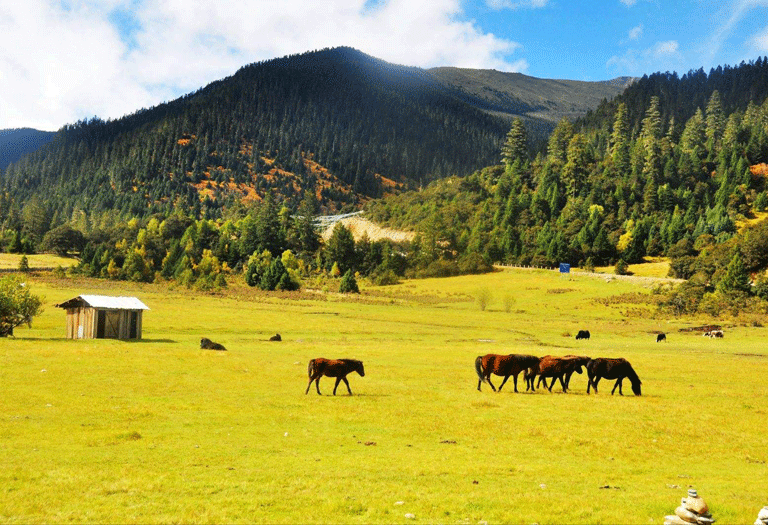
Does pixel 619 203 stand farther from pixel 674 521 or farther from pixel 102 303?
pixel 674 521

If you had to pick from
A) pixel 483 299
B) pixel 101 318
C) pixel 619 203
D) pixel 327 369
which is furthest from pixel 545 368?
pixel 619 203

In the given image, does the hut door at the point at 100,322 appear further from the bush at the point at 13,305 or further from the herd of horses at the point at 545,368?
the herd of horses at the point at 545,368

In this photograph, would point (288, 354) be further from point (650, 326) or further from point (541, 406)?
point (650, 326)

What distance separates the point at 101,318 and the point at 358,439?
39882 mm

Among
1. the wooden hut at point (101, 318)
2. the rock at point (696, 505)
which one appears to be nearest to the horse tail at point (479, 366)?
the rock at point (696, 505)

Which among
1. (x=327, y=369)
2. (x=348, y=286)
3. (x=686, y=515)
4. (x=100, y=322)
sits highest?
(x=348, y=286)

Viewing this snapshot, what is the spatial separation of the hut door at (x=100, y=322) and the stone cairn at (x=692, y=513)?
50238 mm

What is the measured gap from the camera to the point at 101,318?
175 ft

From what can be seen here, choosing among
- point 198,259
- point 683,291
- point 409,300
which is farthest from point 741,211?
point 198,259

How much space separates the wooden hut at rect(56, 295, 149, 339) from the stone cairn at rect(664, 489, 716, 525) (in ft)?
163

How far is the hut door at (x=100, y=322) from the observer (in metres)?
52.9

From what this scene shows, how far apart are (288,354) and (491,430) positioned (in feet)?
86.3

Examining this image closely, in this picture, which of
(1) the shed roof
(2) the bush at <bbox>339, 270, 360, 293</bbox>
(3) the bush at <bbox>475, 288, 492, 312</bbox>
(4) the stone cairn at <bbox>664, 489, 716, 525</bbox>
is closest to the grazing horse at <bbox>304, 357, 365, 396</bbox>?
(4) the stone cairn at <bbox>664, 489, 716, 525</bbox>

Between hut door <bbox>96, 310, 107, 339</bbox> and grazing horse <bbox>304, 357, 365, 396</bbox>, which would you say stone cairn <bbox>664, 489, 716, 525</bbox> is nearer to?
grazing horse <bbox>304, 357, 365, 396</bbox>
